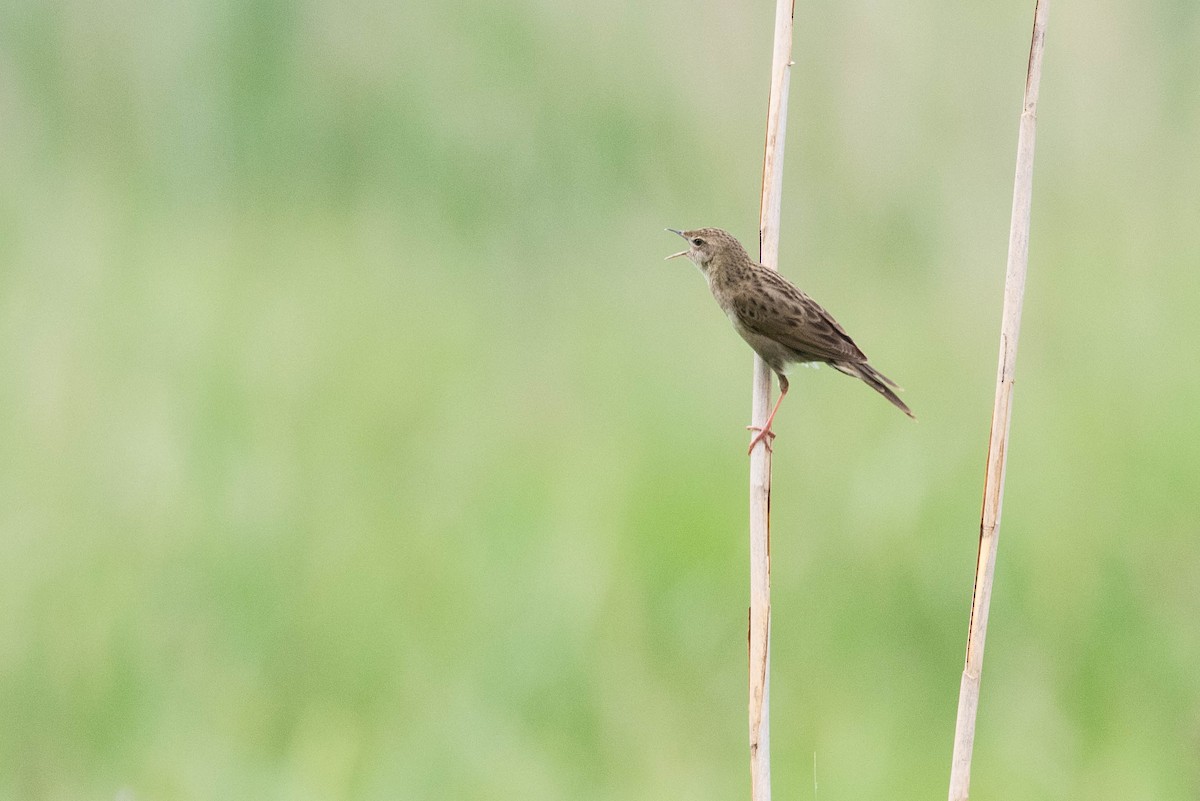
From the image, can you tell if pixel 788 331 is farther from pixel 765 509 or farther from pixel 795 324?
pixel 765 509

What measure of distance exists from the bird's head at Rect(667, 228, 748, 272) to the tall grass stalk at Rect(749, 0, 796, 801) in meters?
0.93

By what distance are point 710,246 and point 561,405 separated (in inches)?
50.6

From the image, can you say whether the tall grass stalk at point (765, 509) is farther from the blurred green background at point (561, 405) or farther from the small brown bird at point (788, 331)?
the blurred green background at point (561, 405)

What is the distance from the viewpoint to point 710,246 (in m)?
3.64

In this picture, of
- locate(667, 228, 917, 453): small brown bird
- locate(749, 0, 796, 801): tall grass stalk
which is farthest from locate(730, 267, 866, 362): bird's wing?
locate(749, 0, 796, 801): tall grass stalk

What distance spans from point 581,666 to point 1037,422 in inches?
78.2

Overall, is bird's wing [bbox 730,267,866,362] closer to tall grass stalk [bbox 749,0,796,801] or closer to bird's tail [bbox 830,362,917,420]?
bird's tail [bbox 830,362,917,420]

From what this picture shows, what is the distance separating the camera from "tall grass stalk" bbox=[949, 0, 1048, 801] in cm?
239

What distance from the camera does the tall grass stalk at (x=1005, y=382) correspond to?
7.84 feet

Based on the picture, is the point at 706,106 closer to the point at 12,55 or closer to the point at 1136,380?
the point at 1136,380

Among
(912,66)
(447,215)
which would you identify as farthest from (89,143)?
(912,66)

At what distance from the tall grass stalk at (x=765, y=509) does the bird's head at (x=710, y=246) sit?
934mm

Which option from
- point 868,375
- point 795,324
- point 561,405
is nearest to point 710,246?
point 795,324

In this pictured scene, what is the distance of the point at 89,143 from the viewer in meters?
5.03
